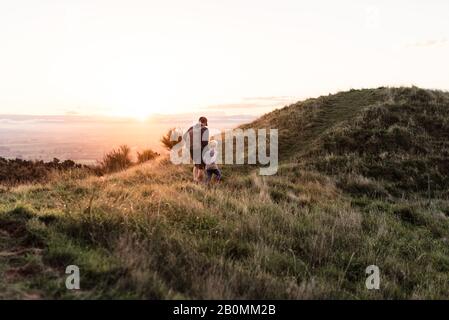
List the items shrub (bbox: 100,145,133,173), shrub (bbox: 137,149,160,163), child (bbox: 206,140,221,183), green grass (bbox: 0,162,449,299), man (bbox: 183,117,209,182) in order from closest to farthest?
green grass (bbox: 0,162,449,299), man (bbox: 183,117,209,182), child (bbox: 206,140,221,183), shrub (bbox: 100,145,133,173), shrub (bbox: 137,149,160,163)

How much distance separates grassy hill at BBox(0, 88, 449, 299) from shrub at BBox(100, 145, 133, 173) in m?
5.09

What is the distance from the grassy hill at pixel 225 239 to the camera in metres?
5.51

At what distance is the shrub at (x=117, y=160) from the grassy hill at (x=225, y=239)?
509cm

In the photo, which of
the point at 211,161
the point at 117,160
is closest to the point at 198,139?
the point at 211,161

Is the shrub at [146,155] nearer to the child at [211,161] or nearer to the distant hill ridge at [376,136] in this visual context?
the distant hill ridge at [376,136]

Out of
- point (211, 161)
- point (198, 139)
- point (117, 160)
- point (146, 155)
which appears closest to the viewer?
point (198, 139)

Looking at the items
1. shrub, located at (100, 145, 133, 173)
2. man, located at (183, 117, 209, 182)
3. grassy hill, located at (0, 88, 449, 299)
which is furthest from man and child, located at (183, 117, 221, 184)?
shrub, located at (100, 145, 133, 173)

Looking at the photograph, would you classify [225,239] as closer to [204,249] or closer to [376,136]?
[204,249]

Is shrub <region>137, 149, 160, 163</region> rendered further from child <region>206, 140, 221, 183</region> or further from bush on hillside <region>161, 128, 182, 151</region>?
child <region>206, 140, 221, 183</region>

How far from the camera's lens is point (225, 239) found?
7.55m

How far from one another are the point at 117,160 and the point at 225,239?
15.1 metres

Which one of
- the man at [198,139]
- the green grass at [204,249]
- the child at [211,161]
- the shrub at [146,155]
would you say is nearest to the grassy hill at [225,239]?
the green grass at [204,249]

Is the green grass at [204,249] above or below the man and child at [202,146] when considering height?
below

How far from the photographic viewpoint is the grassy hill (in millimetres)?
5508
